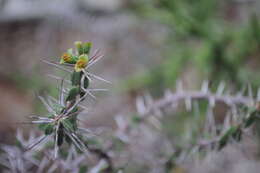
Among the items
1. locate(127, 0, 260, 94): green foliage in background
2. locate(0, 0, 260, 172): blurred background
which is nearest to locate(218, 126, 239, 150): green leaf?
locate(0, 0, 260, 172): blurred background

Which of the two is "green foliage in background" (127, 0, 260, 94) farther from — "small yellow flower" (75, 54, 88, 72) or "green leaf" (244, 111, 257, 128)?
"small yellow flower" (75, 54, 88, 72)

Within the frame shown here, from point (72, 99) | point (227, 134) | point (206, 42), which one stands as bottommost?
point (227, 134)

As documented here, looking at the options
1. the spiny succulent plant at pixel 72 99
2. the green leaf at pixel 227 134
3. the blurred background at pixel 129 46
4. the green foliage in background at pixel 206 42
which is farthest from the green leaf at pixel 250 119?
the green foliage in background at pixel 206 42

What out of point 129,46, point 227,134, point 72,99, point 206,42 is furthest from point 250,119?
point 129,46

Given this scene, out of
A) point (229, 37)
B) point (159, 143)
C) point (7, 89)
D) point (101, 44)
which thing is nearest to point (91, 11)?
point (101, 44)

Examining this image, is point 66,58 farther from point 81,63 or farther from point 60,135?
point 60,135

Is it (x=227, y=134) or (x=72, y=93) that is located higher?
(x=72, y=93)

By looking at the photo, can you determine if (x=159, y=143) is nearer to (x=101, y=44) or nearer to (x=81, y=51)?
(x=81, y=51)

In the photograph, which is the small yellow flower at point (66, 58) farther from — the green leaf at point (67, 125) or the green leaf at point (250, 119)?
the green leaf at point (250, 119)
